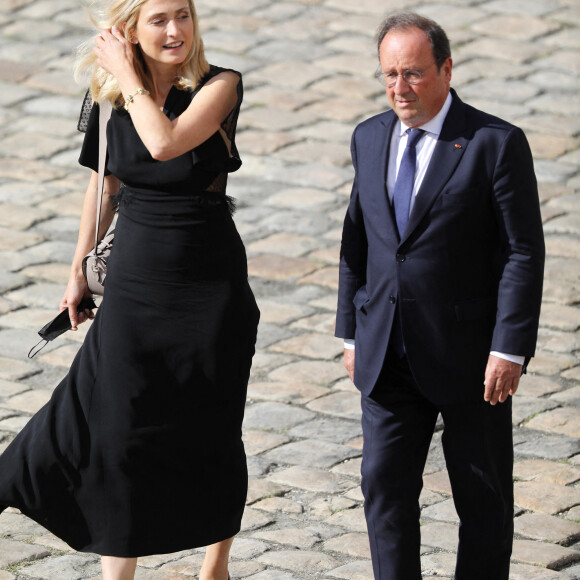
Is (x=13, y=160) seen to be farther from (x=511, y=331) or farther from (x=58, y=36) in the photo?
(x=511, y=331)

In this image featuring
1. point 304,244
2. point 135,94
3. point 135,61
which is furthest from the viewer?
point 304,244

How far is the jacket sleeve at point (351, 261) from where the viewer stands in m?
4.08

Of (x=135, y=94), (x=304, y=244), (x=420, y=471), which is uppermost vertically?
(x=135, y=94)

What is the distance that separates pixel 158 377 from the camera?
4148 millimetres

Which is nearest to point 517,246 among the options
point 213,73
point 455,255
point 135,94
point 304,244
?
point 455,255

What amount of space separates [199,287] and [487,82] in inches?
224

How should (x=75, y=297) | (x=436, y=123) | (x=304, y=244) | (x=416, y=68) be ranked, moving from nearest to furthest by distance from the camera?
(x=416, y=68) → (x=436, y=123) → (x=75, y=297) → (x=304, y=244)

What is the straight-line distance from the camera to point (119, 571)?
4172mm

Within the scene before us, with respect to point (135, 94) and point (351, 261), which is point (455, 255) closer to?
point (351, 261)

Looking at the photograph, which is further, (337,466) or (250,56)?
(250,56)

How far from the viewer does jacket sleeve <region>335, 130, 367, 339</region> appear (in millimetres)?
4082

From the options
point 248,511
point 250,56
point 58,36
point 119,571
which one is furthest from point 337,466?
point 58,36

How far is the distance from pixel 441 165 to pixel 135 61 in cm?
100

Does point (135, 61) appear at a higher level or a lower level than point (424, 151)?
higher
